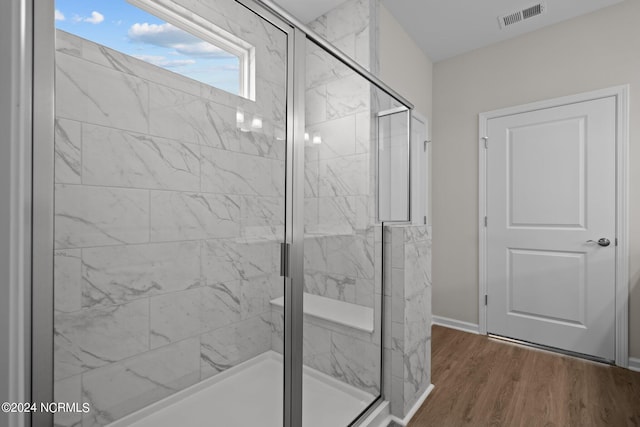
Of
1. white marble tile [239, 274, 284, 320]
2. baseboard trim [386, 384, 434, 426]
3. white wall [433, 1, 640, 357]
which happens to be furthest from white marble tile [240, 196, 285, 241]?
Answer: white wall [433, 1, 640, 357]

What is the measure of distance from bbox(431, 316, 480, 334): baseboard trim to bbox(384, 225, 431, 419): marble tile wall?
1.36 meters

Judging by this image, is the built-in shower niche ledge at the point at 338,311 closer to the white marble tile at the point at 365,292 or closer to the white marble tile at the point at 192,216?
the white marble tile at the point at 365,292

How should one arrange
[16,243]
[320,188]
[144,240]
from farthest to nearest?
[320,188] → [144,240] → [16,243]

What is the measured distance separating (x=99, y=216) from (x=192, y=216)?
26 cm

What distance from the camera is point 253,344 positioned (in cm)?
116

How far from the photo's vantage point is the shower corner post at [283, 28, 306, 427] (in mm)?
1195

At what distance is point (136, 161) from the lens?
3.07 ft

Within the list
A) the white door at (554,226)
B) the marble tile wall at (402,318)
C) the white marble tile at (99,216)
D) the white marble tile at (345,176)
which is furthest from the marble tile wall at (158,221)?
the white door at (554,226)

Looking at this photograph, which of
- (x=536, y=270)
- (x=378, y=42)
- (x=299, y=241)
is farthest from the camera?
(x=536, y=270)

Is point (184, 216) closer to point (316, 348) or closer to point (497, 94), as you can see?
point (316, 348)

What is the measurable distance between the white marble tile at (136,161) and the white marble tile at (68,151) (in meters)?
0.02

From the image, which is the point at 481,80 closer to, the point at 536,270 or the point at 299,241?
the point at 536,270

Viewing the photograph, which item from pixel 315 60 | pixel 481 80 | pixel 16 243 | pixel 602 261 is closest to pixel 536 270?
pixel 602 261

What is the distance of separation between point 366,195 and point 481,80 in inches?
83.4
